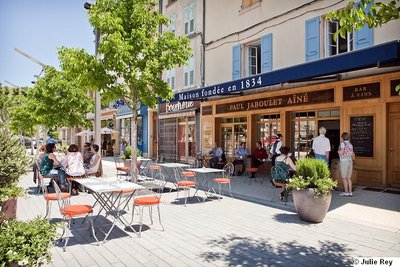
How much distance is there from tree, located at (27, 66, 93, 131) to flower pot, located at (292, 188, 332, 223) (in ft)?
40.7

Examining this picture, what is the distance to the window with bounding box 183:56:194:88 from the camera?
17.5 meters

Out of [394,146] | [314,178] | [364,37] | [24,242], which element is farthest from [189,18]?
[24,242]

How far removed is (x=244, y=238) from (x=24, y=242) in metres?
3.23

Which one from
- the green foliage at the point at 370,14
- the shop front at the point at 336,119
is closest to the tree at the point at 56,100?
the shop front at the point at 336,119

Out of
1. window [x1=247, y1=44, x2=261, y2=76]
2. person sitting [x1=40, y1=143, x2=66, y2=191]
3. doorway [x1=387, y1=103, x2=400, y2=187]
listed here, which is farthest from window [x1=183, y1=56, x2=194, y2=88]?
doorway [x1=387, y1=103, x2=400, y2=187]

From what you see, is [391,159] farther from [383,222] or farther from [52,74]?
[52,74]

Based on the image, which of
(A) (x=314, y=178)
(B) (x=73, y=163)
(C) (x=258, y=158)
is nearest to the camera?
(A) (x=314, y=178)

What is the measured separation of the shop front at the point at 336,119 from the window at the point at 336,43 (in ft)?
3.75

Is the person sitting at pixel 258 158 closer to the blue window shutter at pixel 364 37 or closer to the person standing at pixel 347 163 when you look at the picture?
the person standing at pixel 347 163

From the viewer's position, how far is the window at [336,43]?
32.7ft

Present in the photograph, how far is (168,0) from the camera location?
2028 centimetres

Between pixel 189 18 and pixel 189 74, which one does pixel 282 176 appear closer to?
pixel 189 74

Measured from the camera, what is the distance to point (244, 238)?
16.5 ft

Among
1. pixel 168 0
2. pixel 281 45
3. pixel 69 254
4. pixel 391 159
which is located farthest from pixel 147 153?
pixel 69 254
